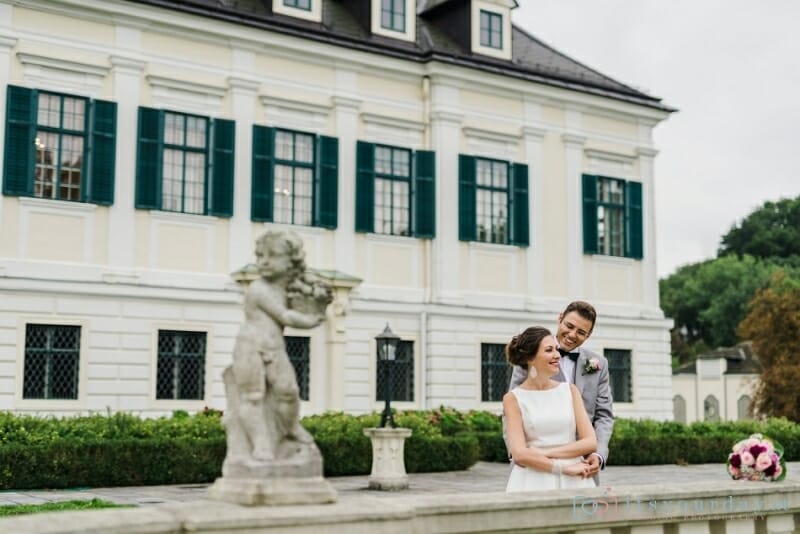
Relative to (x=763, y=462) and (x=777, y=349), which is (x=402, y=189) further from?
(x=763, y=462)

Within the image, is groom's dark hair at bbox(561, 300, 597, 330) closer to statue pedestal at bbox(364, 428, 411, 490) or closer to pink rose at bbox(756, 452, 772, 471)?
→ pink rose at bbox(756, 452, 772, 471)

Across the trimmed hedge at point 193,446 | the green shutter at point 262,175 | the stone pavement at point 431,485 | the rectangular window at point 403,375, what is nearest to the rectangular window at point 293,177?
the green shutter at point 262,175

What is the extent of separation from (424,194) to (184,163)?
17.5ft

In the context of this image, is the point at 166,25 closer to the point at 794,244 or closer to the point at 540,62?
the point at 540,62

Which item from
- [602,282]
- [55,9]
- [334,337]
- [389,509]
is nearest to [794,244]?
[602,282]

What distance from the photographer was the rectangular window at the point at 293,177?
71.3ft

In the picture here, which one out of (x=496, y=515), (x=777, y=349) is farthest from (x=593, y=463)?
(x=777, y=349)

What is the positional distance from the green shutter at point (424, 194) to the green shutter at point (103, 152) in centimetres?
656

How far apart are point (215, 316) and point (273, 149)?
3519 millimetres

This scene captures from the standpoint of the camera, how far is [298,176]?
21953 mm

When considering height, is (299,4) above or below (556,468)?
above

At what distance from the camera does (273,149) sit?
70.5 feet

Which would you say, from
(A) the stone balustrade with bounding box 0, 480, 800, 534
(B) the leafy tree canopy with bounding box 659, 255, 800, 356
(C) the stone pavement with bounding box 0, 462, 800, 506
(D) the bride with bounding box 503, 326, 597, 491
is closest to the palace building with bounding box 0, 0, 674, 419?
(C) the stone pavement with bounding box 0, 462, 800, 506

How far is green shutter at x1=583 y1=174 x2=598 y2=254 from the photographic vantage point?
2536cm
